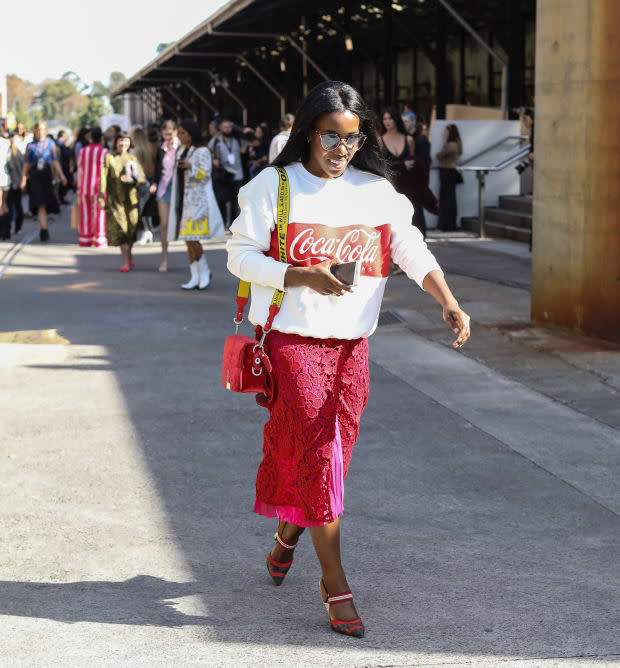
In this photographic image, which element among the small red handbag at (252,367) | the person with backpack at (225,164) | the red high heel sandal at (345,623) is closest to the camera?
the red high heel sandal at (345,623)

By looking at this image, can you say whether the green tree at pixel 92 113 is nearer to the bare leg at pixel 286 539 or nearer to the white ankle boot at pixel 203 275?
the white ankle boot at pixel 203 275

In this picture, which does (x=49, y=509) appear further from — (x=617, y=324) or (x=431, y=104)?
(x=431, y=104)

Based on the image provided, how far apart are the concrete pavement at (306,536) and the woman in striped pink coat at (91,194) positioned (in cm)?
821

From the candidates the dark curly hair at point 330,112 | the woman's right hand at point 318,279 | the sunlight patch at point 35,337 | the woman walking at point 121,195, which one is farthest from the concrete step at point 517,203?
the woman's right hand at point 318,279

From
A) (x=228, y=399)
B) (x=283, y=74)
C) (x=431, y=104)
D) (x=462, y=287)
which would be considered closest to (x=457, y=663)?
(x=228, y=399)

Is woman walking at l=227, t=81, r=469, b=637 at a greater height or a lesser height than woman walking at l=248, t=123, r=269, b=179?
lesser

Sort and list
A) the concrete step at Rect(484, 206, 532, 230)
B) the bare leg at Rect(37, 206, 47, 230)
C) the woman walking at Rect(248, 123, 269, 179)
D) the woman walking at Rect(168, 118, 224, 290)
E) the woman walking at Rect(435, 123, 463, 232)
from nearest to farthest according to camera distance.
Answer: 1. the woman walking at Rect(168, 118, 224, 290)
2. the concrete step at Rect(484, 206, 532, 230)
3. the woman walking at Rect(435, 123, 463, 232)
4. the bare leg at Rect(37, 206, 47, 230)
5. the woman walking at Rect(248, 123, 269, 179)

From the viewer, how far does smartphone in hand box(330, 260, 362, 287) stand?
11.8 feet

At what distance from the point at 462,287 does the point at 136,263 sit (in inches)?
213

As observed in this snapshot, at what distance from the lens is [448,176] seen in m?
19.8

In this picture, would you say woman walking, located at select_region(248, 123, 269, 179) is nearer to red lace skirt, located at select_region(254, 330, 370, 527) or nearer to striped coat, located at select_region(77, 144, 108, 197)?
striped coat, located at select_region(77, 144, 108, 197)

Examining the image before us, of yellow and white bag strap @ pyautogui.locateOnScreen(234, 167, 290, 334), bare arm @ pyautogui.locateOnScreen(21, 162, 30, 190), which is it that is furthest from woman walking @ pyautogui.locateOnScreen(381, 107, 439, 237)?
yellow and white bag strap @ pyautogui.locateOnScreen(234, 167, 290, 334)

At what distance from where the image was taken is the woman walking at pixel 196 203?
12.6m

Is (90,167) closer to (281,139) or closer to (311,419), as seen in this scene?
(281,139)
